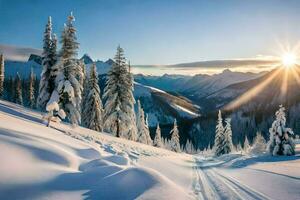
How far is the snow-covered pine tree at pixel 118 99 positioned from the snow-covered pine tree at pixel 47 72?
734 cm

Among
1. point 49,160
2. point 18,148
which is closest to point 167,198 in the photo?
point 49,160

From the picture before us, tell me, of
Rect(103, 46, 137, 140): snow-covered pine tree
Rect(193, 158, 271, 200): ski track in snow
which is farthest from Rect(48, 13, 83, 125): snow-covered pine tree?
Rect(193, 158, 271, 200): ski track in snow

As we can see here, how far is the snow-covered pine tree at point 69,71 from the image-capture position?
3588 cm

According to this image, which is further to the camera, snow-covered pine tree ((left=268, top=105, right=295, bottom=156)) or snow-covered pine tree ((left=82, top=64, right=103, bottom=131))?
snow-covered pine tree ((left=82, top=64, right=103, bottom=131))

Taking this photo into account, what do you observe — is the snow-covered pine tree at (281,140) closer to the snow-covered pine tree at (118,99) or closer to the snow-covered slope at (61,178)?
the snow-covered pine tree at (118,99)

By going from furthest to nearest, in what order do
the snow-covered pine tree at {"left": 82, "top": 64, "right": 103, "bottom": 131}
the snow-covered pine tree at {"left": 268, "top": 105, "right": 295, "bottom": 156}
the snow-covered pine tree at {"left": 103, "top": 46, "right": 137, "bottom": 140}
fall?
1. the snow-covered pine tree at {"left": 82, "top": 64, "right": 103, "bottom": 131}
2. the snow-covered pine tree at {"left": 103, "top": 46, "right": 137, "bottom": 140}
3. the snow-covered pine tree at {"left": 268, "top": 105, "right": 295, "bottom": 156}

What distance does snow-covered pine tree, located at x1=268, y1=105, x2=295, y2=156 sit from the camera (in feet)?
109

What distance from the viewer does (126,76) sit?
42.8 meters

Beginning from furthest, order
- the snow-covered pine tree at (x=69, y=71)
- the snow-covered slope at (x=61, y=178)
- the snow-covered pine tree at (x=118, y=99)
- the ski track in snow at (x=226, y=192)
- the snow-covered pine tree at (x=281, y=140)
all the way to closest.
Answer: the snow-covered pine tree at (x=118, y=99) → the snow-covered pine tree at (x=69, y=71) → the snow-covered pine tree at (x=281, y=140) → the ski track in snow at (x=226, y=192) → the snow-covered slope at (x=61, y=178)

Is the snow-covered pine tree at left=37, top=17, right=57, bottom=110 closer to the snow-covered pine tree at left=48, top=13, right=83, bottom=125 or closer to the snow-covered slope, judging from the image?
the snow-covered pine tree at left=48, top=13, right=83, bottom=125

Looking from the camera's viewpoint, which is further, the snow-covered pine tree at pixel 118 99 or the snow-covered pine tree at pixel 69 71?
the snow-covered pine tree at pixel 118 99

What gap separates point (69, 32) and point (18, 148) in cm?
2730

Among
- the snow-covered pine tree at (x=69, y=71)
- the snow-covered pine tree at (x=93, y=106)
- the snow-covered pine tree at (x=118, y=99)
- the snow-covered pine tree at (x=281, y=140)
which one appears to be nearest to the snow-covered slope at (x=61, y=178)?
the snow-covered pine tree at (x=69, y=71)

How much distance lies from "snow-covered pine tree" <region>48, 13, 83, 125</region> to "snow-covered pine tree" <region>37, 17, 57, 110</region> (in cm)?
113
